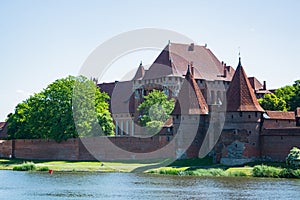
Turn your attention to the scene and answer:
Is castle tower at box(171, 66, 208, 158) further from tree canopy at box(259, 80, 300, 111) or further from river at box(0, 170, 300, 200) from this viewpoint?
tree canopy at box(259, 80, 300, 111)

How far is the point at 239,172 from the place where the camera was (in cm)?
4347

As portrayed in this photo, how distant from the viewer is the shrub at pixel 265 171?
4219 cm

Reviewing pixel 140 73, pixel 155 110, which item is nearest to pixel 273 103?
pixel 155 110

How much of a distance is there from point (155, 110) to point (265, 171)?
22.4 metres

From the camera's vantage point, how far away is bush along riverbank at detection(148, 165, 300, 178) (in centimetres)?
4178

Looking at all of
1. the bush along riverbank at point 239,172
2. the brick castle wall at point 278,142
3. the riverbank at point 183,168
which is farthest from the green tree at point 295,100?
the bush along riverbank at point 239,172

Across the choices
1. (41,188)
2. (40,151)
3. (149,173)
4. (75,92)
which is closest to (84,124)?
(75,92)

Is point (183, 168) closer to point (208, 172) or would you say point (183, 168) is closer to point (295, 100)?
point (208, 172)

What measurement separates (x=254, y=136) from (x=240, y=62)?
648cm

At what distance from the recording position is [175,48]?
231 ft

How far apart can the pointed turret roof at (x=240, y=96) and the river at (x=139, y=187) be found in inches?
337

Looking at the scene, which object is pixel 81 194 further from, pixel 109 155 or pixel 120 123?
pixel 120 123

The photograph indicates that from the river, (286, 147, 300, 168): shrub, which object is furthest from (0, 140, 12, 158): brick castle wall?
(286, 147, 300, 168): shrub

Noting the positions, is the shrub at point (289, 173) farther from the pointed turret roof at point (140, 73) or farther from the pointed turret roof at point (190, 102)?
the pointed turret roof at point (140, 73)
